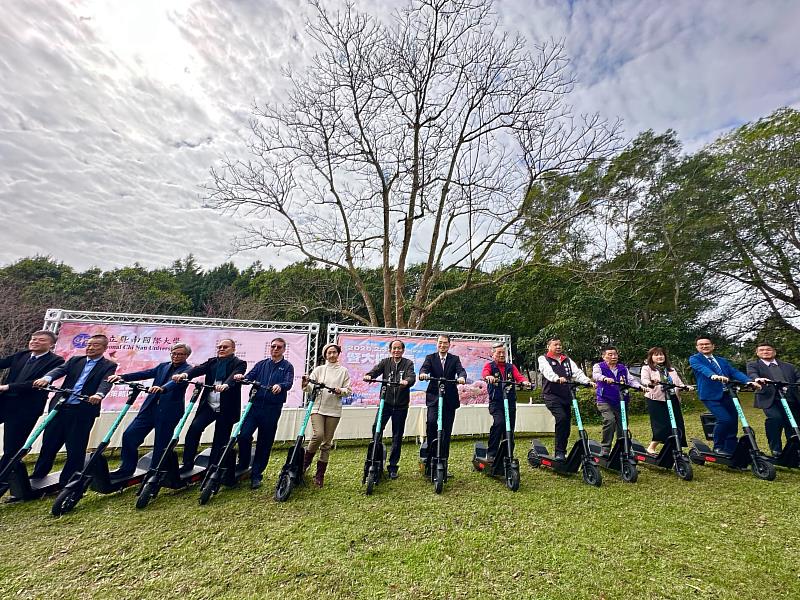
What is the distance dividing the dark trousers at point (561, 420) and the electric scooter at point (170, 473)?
3858 mm

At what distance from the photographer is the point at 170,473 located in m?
3.29

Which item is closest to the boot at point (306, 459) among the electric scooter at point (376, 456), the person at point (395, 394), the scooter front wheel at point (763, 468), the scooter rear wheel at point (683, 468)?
the electric scooter at point (376, 456)

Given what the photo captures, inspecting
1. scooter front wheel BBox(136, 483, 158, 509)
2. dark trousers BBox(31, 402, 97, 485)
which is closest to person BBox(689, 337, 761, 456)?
scooter front wheel BBox(136, 483, 158, 509)

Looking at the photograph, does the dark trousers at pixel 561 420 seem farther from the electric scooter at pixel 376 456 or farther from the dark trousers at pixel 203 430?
the dark trousers at pixel 203 430

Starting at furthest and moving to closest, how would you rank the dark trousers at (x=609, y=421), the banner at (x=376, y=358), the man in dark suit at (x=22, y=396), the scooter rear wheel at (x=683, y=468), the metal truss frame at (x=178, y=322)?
the banner at (x=376, y=358) → the metal truss frame at (x=178, y=322) → the dark trousers at (x=609, y=421) → the scooter rear wheel at (x=683, y=468) → the man in dark suit at (x=22, y=396)

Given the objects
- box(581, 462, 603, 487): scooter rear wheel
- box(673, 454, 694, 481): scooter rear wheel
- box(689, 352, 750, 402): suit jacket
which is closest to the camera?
box(581, 462, 603, 487): scooter rear wheel

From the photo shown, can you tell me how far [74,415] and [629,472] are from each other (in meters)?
5.76

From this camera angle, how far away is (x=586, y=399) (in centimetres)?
1020

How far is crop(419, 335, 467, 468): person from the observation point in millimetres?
3717

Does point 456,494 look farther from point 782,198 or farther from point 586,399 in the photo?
point 782,198

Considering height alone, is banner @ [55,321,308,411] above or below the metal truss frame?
below

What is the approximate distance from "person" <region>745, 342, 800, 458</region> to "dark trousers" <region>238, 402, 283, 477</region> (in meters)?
5.68

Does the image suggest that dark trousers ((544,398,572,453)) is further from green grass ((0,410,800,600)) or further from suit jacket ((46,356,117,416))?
suit jacket ((46,356,117,416))

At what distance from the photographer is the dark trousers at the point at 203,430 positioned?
3578 mm
